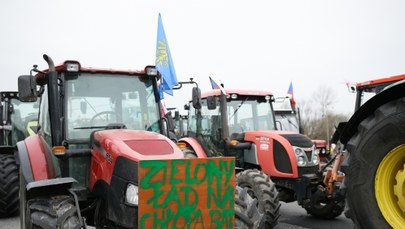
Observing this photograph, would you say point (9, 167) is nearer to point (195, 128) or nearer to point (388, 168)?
point (195, 128)

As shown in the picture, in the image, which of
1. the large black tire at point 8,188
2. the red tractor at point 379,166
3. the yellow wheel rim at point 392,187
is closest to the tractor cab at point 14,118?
the large black tire at point 8,188

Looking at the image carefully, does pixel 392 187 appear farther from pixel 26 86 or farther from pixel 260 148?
pixel 260 148

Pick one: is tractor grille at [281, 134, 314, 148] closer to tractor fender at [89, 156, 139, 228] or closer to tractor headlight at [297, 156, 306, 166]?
tractor headlight at [297, 156, 306, 166]

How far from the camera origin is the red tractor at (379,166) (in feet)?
10.2

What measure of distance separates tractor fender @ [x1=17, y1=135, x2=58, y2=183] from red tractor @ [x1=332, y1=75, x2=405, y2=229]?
3.05 metres

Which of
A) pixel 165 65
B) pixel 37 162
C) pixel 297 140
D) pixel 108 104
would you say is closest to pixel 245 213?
pixel 108 104

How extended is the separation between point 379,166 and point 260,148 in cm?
407

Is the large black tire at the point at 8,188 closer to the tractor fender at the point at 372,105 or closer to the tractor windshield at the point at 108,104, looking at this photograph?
the tractor windshield at the point at 108,104

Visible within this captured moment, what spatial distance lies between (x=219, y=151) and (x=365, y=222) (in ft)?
15.0

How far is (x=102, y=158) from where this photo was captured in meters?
4.09

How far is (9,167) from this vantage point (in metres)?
7.37

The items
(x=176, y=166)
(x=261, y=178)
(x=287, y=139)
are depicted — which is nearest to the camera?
(x=176, y=166)

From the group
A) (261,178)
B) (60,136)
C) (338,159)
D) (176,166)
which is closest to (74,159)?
(60,136)

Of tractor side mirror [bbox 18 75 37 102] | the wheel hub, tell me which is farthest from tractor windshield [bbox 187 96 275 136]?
the wheel hub
